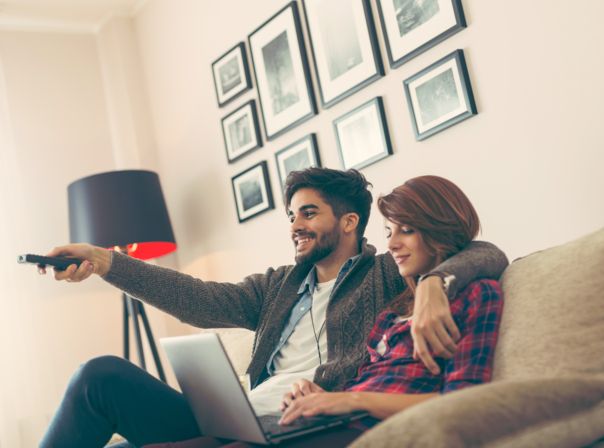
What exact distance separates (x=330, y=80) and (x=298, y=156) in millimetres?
342

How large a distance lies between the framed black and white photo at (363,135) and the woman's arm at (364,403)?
1297 millimetres

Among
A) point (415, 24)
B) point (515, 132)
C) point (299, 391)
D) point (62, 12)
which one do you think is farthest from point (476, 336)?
point (62, 12)

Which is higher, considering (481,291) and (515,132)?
(515,132)

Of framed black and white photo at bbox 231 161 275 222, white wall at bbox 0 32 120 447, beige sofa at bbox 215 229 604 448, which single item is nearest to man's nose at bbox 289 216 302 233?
beige sofa at bbox 215 229 604 448

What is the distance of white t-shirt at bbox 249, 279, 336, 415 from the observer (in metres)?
1.93

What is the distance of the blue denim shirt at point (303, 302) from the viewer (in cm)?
212

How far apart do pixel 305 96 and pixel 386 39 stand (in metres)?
0.49

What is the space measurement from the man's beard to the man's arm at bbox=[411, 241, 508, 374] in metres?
0.62

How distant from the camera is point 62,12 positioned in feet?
13.3

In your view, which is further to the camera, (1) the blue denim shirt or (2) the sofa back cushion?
(1) the blue denim shirt

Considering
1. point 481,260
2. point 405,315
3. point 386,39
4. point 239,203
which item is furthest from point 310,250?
point 239,203

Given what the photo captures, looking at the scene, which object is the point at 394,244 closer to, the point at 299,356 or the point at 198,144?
the point at 299,356

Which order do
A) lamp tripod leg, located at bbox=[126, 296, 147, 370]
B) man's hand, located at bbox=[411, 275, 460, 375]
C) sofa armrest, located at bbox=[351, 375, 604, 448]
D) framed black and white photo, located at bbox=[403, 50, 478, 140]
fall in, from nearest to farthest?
1. sofa armrest, located at bbox=[351, 375, 604, 448]
2. man's hand, located at bbox=[411, 275, 460, 375]
3. framed black and white photo, located at bbox=[403, 50, 478, 140]
4. lamp tripod leg, located at bbox=[126, 296, 147, 370]

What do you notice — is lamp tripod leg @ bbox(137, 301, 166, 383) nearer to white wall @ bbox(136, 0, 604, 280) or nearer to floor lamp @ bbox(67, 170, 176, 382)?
floor lamp @ bbox(67, 170, 176, 382)
